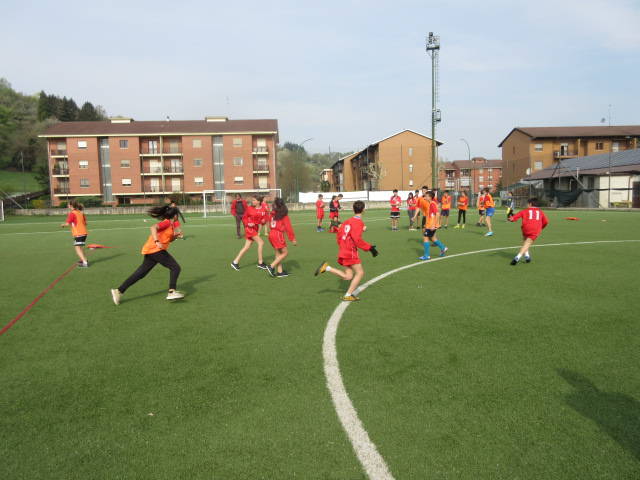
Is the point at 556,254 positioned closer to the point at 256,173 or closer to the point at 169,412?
the point at 169,412

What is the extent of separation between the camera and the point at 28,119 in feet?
297

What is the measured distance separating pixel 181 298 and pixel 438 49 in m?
34.6

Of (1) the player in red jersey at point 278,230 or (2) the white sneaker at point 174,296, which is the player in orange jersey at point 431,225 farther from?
(2) the white sneaker at point 174,296

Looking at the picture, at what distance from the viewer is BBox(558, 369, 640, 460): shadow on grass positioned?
3.15 m

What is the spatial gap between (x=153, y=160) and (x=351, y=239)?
59.0 meters

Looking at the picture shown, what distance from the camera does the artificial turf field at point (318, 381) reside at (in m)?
3.00

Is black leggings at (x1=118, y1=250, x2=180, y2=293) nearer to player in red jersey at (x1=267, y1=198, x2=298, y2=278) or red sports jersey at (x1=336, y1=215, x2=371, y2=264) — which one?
player in red jersey at (x1=267, y1=198, x2=298, y2=278)

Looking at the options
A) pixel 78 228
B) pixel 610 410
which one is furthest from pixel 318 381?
pixel 78 228

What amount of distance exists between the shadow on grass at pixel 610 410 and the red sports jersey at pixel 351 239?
3.70m

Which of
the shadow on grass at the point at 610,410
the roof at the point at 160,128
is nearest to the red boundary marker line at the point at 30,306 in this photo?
the shadow on grass at the point at 610,410

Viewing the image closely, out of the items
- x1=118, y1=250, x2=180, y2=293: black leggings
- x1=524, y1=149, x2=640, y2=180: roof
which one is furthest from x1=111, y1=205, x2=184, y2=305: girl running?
x1=524, y1=149, x2=640, y2=180: roof

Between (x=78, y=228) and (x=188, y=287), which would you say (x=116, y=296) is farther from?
(x=78, y=228)

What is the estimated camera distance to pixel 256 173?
6128cm

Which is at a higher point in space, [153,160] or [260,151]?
[260,151]
